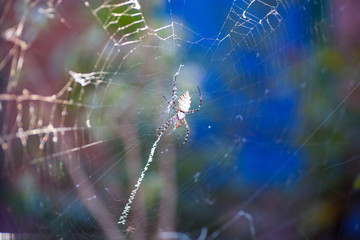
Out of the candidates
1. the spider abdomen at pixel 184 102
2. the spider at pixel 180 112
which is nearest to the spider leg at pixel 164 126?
the spider at pixel 180 112

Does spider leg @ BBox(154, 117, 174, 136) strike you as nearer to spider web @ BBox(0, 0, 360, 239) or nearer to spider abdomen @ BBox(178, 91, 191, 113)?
spider web @ BBox(0, 0, 360, 239)

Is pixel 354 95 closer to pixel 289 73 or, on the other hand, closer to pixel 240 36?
pixel 289 73

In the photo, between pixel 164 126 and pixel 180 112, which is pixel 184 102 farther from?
pixel 164 126

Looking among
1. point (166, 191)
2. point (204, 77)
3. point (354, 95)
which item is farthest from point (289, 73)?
point (166, 191)

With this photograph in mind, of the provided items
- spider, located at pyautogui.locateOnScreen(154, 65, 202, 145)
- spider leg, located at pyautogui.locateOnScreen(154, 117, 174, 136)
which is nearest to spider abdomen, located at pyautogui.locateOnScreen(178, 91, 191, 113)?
spider, located at pyautogui.locateOnScreen(154, 65, 202, 145)

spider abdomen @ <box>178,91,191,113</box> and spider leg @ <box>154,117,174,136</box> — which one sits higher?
spider abdomen @ <box>178,91,191,113</box>
